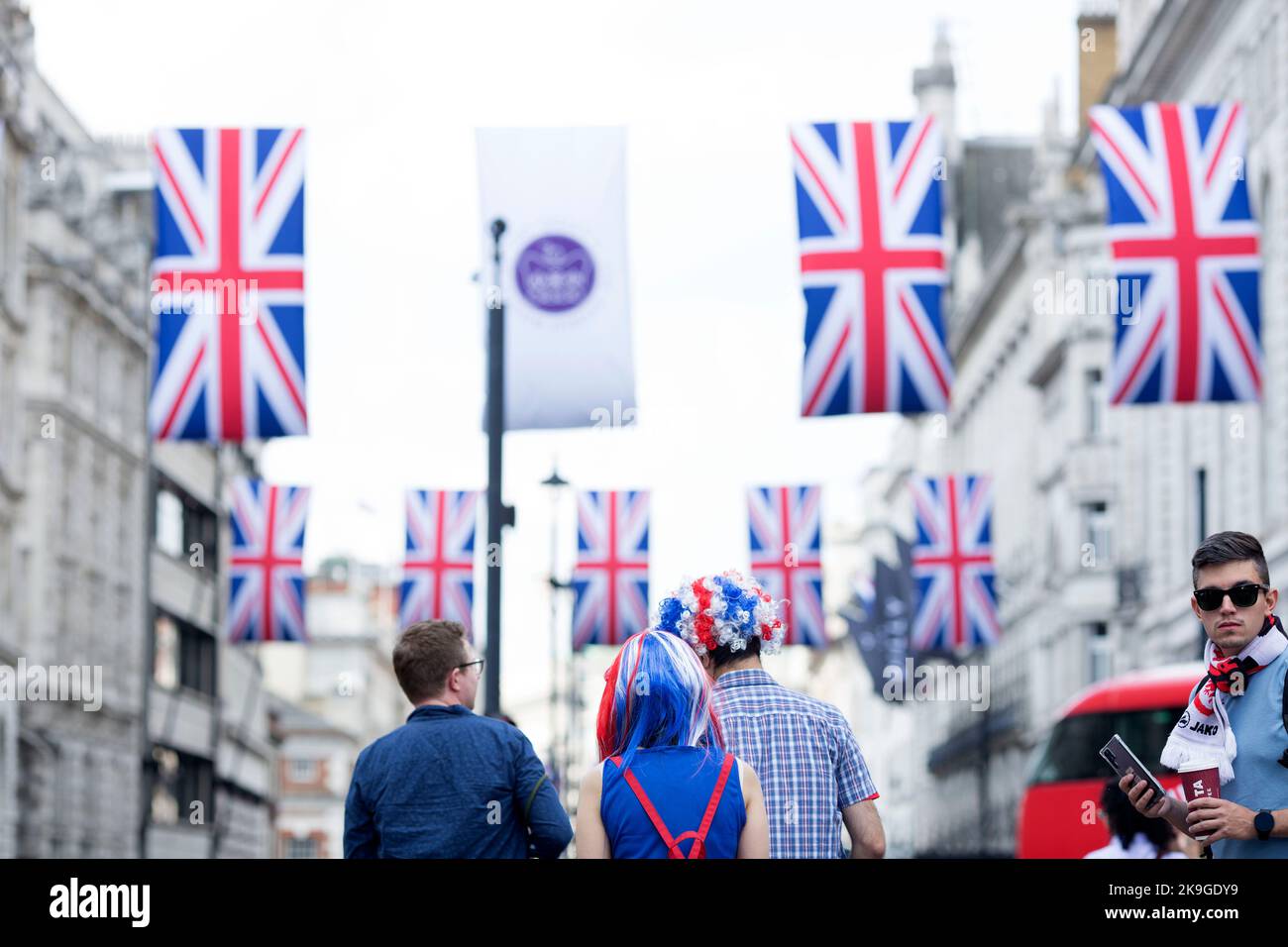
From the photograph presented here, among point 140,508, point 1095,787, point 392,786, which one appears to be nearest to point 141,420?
point 140,508

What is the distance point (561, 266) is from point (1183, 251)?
5.05 metres

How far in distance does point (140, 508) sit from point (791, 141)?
124 ft

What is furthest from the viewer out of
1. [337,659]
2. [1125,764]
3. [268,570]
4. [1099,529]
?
[337,659]

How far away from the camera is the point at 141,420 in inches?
2141

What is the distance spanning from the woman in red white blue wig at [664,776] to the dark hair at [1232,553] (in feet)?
4.03

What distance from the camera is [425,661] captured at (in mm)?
6441

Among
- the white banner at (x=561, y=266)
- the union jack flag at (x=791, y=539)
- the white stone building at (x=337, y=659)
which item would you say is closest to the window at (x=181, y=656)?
the union jack flag at (x=791, y=539)

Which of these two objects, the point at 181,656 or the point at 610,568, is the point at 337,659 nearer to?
the point at 181,656

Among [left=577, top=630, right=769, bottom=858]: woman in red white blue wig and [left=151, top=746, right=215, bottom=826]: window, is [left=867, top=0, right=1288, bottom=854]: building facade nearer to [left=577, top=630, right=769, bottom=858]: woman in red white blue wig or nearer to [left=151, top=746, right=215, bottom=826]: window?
[left=577, top=630, right=769, bottom=858]: woman in red white blue wig

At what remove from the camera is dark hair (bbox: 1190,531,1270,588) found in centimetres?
553

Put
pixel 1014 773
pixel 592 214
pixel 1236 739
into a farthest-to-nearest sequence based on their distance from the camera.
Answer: pixel 1014 773, pixel 592 214, pixel 1236 739

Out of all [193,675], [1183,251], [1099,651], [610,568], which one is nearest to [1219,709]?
[1183,251]
